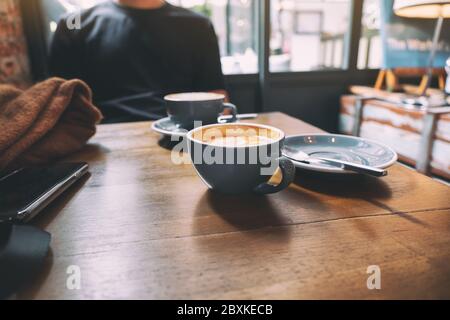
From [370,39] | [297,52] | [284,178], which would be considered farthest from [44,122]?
[370,39]

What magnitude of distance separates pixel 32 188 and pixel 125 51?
45.7 inches

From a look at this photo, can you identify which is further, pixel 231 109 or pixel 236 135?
pixel 231 109

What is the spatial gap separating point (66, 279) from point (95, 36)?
1.44m

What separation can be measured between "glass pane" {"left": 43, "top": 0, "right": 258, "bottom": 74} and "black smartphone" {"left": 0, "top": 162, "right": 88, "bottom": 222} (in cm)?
182

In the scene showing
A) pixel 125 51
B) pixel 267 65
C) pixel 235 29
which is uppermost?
pixel 235 29

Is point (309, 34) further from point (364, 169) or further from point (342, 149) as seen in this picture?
point (364, 169)

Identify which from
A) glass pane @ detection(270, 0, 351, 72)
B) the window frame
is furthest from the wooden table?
glass pane @ detection(270, 0, 351, 72)

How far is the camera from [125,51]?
4.88 feet

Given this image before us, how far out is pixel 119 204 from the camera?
1.58 feet

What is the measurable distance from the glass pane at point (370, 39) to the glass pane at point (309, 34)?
158 millimetres

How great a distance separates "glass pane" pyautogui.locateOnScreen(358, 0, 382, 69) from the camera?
2.38m

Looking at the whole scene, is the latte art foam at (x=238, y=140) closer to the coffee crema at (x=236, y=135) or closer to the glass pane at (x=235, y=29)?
the coffee crema at (x=236, y=135)

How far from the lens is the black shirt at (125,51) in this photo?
1.49m

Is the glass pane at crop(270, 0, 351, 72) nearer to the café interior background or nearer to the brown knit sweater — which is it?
the café interior background
